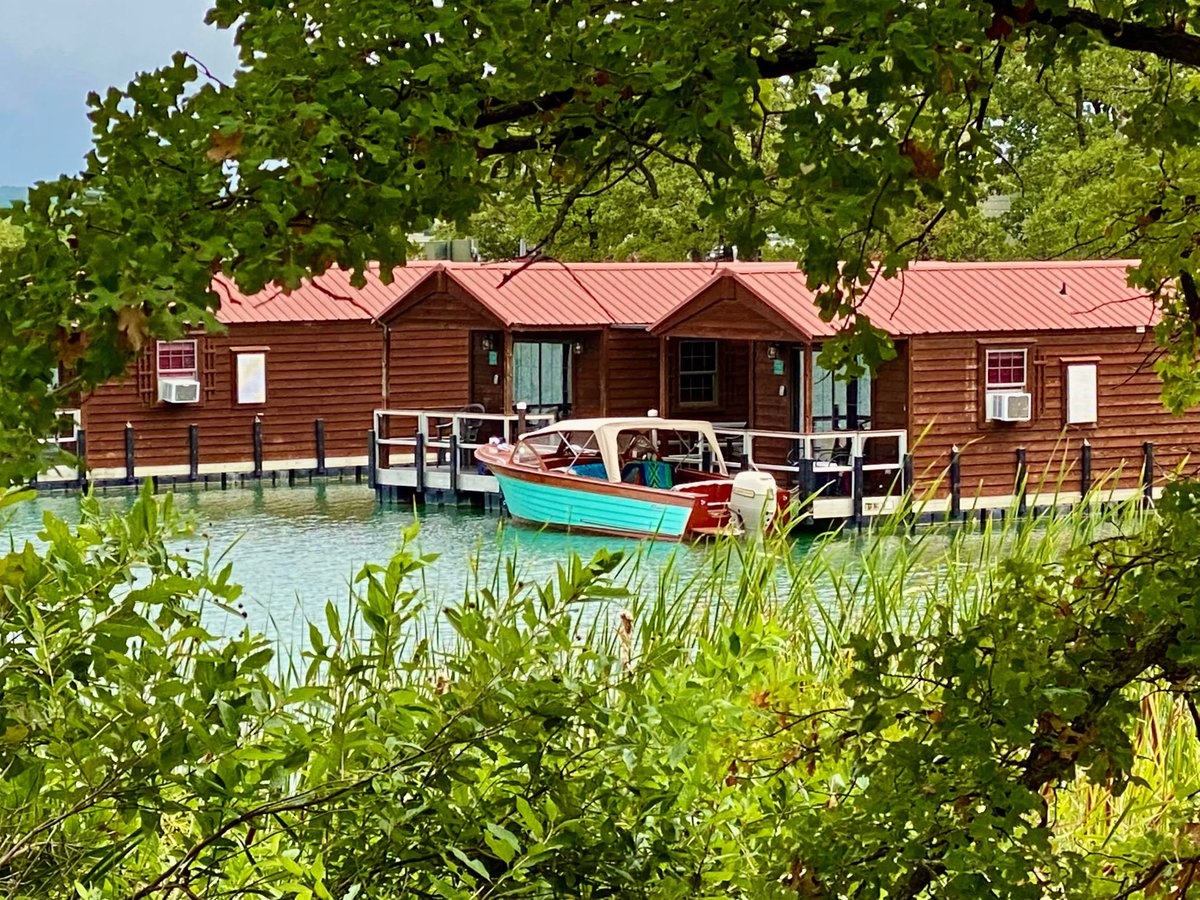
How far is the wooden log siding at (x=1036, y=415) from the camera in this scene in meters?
24.2

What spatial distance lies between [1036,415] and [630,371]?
19.6 ft

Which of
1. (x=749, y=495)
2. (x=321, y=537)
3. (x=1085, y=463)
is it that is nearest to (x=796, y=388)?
(x=749, y=495)

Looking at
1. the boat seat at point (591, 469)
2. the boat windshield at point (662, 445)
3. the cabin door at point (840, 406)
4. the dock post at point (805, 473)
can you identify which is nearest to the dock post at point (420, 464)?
the boat seat at point (591, 469)

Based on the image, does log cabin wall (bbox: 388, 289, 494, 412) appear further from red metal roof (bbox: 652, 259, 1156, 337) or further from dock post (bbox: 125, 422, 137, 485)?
red metal roof (bbox: 652, 259, 1156, 337)

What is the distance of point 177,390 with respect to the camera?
2945 cm

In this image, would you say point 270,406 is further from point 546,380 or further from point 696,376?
point 696,376

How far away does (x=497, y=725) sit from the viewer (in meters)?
2.91

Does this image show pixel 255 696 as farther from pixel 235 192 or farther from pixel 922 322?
pixel 922 322

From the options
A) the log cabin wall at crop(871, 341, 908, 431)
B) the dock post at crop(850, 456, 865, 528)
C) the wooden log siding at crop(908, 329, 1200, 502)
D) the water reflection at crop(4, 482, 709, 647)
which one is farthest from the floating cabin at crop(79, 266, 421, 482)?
the wooden log siding at crop(908, 329, 1200, 502)

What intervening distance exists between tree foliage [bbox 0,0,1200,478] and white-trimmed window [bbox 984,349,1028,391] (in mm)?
22359

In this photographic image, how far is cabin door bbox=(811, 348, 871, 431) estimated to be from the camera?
2577cm

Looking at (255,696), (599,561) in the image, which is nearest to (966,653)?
(599,561)

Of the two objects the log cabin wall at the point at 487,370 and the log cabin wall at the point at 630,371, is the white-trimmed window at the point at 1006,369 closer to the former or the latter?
the log cabin wall at the point at 630,371

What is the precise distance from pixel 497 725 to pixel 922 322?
21.5 meters
